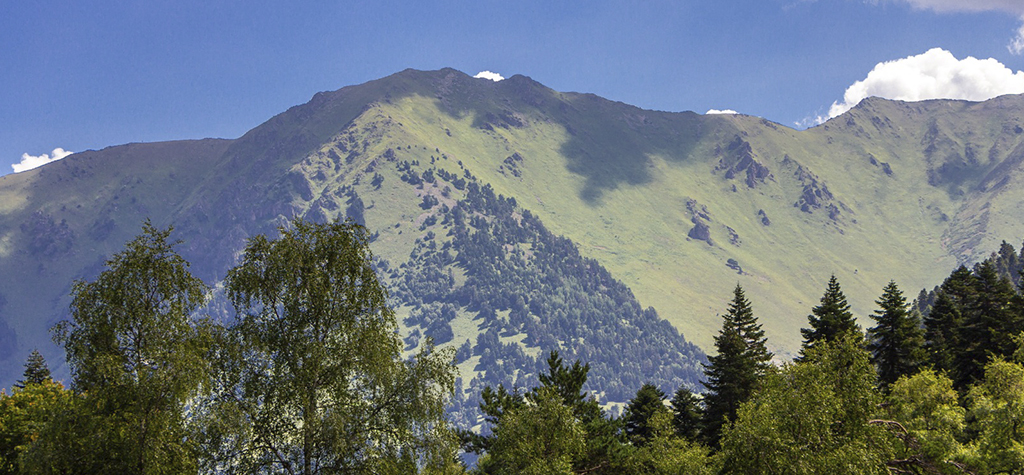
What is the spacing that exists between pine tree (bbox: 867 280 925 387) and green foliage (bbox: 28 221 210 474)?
6152 centimetres

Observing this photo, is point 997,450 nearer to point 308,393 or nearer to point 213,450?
point 308,393

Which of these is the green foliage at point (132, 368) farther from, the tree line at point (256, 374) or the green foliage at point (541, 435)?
the green foliage at point (541, 435)

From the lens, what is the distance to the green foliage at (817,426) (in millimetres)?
27891

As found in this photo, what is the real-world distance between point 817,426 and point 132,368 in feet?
93.7

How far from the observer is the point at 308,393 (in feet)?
92.7

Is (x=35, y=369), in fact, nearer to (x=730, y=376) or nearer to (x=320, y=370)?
(x=320, y=370)

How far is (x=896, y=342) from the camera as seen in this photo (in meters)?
69.6

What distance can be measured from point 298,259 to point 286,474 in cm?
901

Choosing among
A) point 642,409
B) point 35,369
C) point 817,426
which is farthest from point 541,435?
point 35,369

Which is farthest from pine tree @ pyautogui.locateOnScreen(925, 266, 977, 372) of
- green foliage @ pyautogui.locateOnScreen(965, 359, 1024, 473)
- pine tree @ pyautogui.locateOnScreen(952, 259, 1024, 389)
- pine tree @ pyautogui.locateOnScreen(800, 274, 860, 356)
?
green foliage @ pyautogui.locateOnScreen(965, 359, 1024, 473)

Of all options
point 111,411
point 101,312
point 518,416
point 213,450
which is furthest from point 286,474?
point 518,416

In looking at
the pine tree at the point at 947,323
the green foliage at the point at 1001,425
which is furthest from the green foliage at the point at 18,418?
the pine tree at the point at 947,323

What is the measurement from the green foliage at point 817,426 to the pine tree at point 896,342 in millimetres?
40068

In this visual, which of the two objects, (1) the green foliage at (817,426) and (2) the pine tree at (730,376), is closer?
(1) the green foliage at (817,426)
